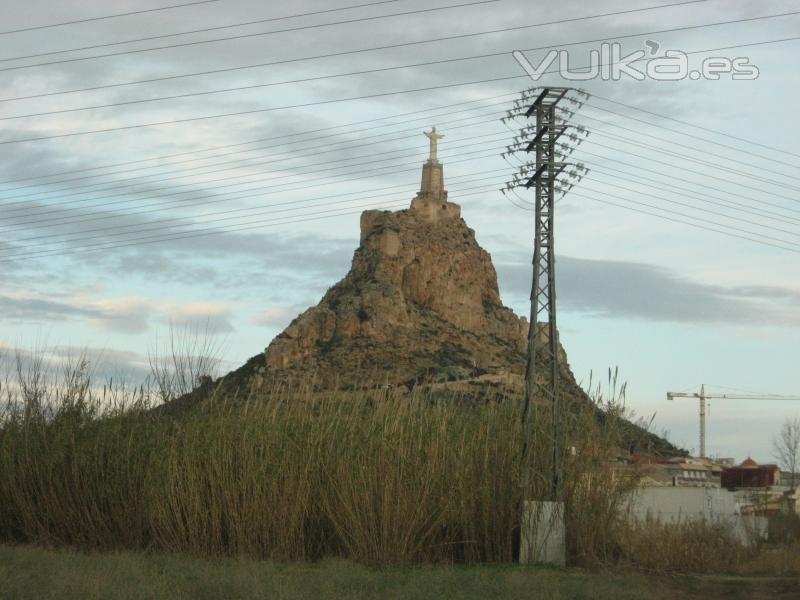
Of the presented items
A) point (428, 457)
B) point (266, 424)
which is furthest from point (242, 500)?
point (428, 457)

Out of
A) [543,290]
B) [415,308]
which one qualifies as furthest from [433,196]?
[543,290]

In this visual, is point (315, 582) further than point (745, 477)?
No

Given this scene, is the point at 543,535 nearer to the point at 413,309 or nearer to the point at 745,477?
the point at 745,477

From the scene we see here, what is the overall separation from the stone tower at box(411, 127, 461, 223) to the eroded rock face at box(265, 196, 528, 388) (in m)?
0.09

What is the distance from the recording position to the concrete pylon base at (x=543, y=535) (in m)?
13.2

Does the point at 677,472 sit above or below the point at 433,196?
below

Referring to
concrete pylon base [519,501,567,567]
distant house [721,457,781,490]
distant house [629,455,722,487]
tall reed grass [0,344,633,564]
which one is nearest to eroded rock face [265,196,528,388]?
distant house [629,455,722,487]

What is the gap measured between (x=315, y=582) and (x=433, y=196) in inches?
3312

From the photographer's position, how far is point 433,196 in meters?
93.7

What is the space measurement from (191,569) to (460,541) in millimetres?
4003

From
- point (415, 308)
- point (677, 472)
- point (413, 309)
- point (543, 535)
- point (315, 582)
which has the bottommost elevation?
point (315, 582)

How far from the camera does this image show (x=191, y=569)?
11.4 metres

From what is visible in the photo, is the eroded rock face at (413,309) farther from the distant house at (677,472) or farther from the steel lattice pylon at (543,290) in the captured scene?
the steel lattice pylon at (543,290)

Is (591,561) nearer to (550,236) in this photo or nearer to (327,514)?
(327,514)
